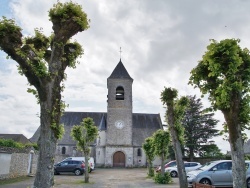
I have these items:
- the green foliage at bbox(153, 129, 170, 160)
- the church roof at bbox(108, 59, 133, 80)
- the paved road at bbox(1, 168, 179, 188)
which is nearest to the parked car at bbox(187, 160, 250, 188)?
the paved road at bbox(1, 168, 179, 188)

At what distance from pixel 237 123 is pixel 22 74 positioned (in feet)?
22.7

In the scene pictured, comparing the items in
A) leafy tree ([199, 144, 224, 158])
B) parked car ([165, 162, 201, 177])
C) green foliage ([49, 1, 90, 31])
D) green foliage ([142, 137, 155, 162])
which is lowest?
A: parked car ([165, 162, 201, 177])

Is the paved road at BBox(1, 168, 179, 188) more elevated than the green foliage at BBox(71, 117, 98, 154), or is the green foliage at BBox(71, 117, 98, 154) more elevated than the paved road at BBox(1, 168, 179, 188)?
the green foliage at BBox(71, 117, 98, 154)

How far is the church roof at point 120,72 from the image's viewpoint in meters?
47.1

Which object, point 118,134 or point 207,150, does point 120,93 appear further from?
point 207,150

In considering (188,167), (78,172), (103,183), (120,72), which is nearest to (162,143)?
(188,167)

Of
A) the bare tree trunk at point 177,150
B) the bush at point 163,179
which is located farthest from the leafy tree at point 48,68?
the bush at point 163,179

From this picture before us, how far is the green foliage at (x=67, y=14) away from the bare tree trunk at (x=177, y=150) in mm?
8584

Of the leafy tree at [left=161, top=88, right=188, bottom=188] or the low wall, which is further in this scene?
the low wall

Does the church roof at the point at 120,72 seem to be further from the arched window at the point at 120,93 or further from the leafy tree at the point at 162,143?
the leafy tree at the point at 162,143

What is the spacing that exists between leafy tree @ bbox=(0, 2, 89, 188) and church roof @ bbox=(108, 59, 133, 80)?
37.0 m

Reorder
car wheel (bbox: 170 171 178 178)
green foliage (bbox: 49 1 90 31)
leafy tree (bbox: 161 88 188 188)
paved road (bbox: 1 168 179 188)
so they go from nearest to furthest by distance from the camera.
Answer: green foliage (bbox: 49 1 90 31)
leafy tree (bbox: 161 88 188 188)
paved road (bbox: 1 168 179 188)
car wheel (bbox: 170 171 178 178)

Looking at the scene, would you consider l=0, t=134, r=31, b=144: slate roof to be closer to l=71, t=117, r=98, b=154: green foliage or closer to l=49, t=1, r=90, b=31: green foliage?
l=71, t=117, r=98, b=154: green foliage

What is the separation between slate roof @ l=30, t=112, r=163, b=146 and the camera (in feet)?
159
